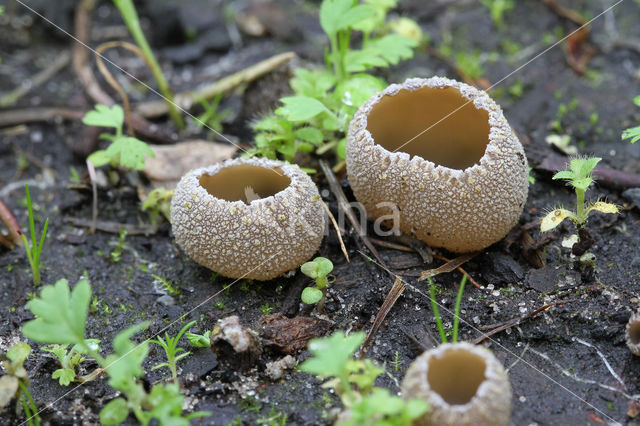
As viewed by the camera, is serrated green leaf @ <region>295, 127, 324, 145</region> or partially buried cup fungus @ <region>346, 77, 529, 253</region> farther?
serrated green leaf @ <region>295, 127, 324, 145</region>

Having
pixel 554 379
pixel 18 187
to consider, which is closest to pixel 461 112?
pixel 554 379

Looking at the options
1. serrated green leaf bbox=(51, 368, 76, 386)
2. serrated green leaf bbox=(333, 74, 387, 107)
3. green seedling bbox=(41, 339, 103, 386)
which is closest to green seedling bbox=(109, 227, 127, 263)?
green seedling bbox=(41, 339, 103, 386)

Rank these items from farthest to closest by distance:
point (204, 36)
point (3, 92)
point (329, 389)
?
point (204, 36) < point (3, 92) < point (329, 389)

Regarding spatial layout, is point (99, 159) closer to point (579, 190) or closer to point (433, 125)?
point (433, 125)

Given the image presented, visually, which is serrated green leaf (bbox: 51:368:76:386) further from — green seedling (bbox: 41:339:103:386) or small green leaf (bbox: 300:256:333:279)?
small green leaf (bbox: 300:256:333:279)

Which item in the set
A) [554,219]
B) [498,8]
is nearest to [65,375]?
[554,219]

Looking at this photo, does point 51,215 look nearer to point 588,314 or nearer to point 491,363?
point 491,363
